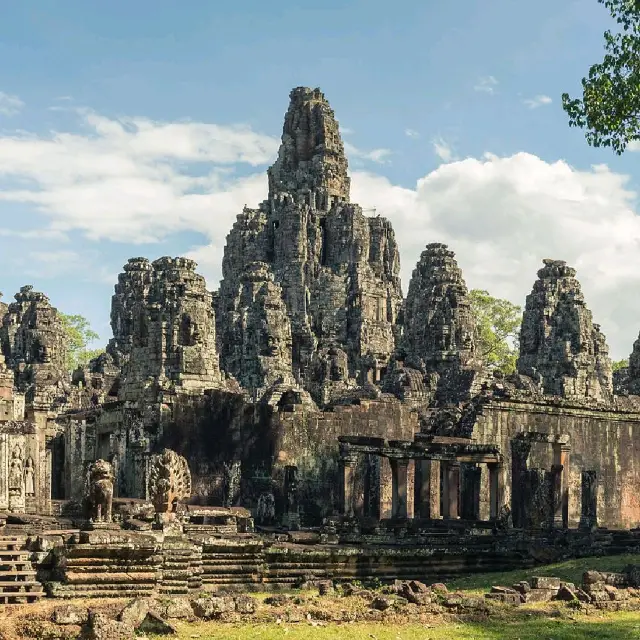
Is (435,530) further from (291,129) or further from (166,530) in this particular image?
(291,129)

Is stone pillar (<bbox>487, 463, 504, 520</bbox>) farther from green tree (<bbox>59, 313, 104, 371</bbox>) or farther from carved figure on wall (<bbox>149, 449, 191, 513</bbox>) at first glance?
green tree (<bbox>59, 313, 104, 371</bbox>)

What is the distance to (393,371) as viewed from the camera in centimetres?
5488

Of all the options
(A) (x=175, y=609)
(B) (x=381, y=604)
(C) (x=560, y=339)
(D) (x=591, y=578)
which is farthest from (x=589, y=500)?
(C) (x=560, y=339)

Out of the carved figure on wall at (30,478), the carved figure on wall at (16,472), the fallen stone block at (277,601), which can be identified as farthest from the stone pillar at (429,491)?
the fallen stone block at (277,601)

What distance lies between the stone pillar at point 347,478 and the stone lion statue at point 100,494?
1143cm

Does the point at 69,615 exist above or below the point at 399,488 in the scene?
below

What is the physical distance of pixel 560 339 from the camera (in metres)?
55.9

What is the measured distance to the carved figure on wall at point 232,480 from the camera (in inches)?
1287

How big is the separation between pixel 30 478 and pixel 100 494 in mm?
16439

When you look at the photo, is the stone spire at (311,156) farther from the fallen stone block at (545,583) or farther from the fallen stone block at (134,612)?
the fallen stone block at (134,612)

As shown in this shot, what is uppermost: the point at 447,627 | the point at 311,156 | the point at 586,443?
the point at 311,156

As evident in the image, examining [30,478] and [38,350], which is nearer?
[30,478]

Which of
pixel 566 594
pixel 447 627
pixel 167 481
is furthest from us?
pixel 167 481

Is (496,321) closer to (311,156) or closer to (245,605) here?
(311,156)
